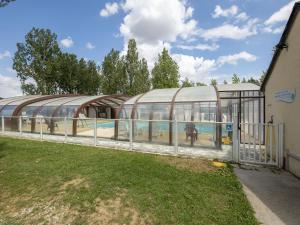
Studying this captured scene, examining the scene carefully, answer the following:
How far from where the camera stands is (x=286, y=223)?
4051 mm

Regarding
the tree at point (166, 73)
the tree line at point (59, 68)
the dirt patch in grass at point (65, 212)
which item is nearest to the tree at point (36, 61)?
the tree line at point (59, 68)

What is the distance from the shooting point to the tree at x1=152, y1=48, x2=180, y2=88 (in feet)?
94.5

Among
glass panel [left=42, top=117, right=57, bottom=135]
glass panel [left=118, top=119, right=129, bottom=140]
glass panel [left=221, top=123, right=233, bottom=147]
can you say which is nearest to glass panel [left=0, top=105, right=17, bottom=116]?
glass panel [left=42, top=117, right=57, bottom=135]

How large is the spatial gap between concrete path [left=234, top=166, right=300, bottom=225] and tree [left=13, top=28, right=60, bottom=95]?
116ft

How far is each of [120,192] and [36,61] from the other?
36073 millimetres

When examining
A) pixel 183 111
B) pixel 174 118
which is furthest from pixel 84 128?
pixel 183 111

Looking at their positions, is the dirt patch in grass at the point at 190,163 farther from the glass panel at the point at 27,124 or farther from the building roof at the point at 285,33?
the glass panel at the point at 27,124

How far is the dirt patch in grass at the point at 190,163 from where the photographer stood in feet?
23.0

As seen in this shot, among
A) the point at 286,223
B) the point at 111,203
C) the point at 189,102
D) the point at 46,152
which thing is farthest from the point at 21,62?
the point at 286,223

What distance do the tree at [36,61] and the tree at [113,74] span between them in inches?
329

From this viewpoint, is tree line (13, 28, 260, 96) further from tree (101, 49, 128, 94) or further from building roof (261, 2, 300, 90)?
building roof (261, 2, 300, 90)

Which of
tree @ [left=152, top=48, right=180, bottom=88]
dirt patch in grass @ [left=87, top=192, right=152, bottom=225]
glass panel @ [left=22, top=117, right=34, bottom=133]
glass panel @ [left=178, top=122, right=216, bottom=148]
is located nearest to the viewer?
dirt patch in grass @ [left=87, top=192, right=152, bottom=225]

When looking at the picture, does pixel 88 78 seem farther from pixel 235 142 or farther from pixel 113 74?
pixel 235 142

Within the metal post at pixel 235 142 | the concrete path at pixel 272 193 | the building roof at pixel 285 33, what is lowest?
the concrete path at pixel 272 193
